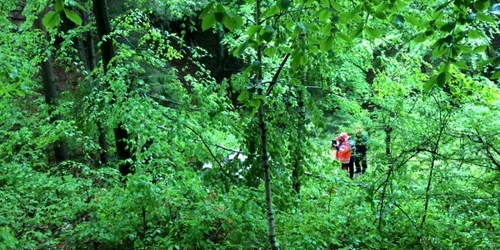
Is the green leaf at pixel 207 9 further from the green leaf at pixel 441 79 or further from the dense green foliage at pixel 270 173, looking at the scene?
the dense green foliage at pixel 270 173

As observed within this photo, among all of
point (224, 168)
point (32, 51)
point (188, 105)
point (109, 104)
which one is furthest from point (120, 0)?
point (224, 168)

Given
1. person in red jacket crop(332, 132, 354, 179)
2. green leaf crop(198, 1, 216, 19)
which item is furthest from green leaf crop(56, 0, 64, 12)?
person in red jacket crop(332, 132, 354, 179)

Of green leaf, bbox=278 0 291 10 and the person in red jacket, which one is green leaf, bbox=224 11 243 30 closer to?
green leaf, bbox=278 0 291 10

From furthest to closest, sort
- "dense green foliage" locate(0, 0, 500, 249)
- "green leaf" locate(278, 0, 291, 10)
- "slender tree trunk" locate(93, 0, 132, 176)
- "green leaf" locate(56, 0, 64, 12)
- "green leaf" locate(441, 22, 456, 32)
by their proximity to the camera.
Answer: "slender tree trunk" locate(93, 0, 132, 176)
"dense green foliage" locate(0, 0, 500, 249)
"green leaf" locate(441, 22, 456, 32)
"green leaf" locate(278, 0, 291, 10)
"green leaf" locate(56, 0, 64, 12)

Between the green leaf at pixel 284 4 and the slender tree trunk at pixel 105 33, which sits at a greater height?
the slender tree trunk at pixel 105 33

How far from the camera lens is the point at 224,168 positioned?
3742mm

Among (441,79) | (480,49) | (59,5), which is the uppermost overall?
(59,5)

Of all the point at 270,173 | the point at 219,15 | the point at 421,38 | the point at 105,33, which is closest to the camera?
the point at 219,15

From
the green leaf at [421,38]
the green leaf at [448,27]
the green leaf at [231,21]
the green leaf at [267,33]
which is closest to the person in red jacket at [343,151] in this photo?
the green leaf at [421,38]

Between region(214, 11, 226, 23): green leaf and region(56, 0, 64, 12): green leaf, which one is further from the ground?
region(56, 0, 64, 12): green leaf

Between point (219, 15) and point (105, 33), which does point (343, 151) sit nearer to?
point (105, 33)

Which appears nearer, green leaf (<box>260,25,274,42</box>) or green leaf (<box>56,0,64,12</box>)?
green leaf (<box>56,0,64,12</box>)

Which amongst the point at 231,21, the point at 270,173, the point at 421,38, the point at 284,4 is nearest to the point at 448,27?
Answer: the point at 421,38

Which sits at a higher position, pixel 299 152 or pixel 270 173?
pixel 299 152
